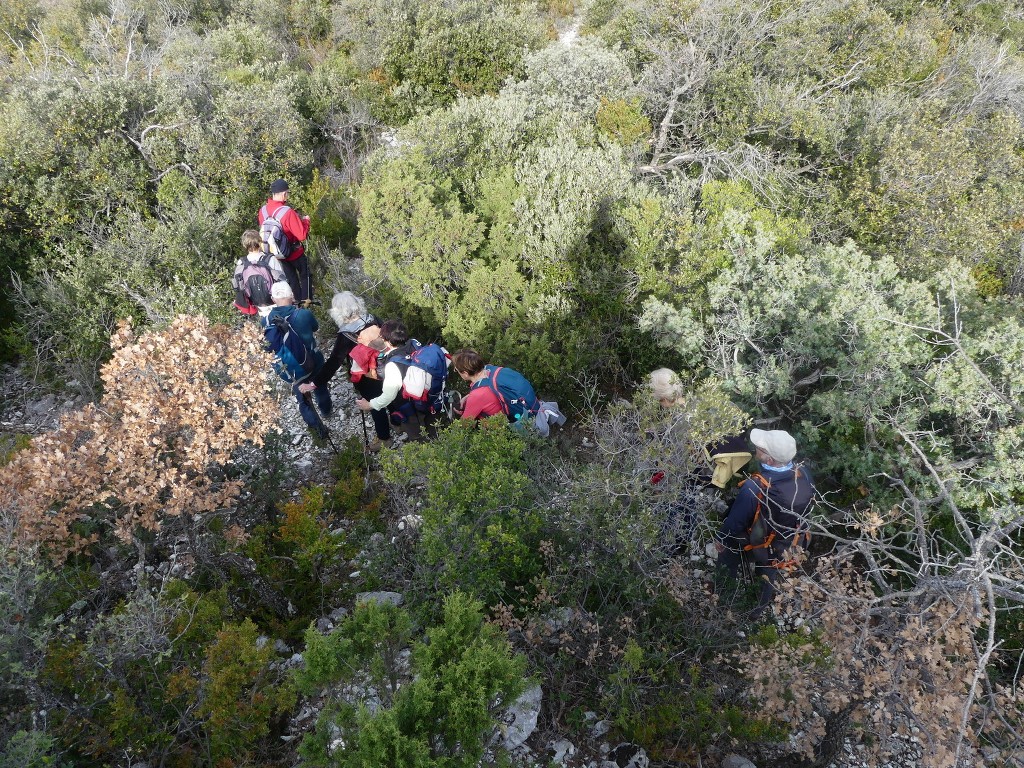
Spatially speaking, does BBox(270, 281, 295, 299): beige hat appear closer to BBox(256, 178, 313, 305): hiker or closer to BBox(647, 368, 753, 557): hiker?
BBox(256, 178, 313, 305): hiker

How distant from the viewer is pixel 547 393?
6488mm

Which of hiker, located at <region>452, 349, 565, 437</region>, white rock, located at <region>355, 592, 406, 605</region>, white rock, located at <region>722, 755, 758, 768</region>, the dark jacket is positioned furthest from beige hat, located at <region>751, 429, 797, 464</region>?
white rock, located at <region>355, 592, 406, 605</region>

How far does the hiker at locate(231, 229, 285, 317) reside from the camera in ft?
18.9

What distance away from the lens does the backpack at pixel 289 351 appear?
5.33m

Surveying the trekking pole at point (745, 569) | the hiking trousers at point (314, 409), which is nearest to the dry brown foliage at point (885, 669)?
the trekking pole at point (745, 569)

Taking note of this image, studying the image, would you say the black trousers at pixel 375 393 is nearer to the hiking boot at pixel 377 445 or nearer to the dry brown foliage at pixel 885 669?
the hiking boot at pixel 377 445

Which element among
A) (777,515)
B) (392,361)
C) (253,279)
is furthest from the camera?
(253,279)

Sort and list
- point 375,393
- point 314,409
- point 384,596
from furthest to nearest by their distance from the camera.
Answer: point 314,409
point 375,393
point 384,596

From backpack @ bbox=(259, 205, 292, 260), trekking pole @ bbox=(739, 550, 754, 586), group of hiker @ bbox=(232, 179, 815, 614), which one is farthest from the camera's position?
backpack @ bbox=(259, 205, 292, 260)

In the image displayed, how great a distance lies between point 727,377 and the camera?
5.52 m

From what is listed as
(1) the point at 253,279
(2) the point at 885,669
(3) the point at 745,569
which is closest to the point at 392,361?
(1) the point at 253,279

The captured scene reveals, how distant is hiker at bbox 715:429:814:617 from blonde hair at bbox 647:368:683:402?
2.45 ft

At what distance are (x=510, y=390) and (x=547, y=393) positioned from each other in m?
1.77

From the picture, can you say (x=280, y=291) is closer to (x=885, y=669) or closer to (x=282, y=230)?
(x=282, y=230)
